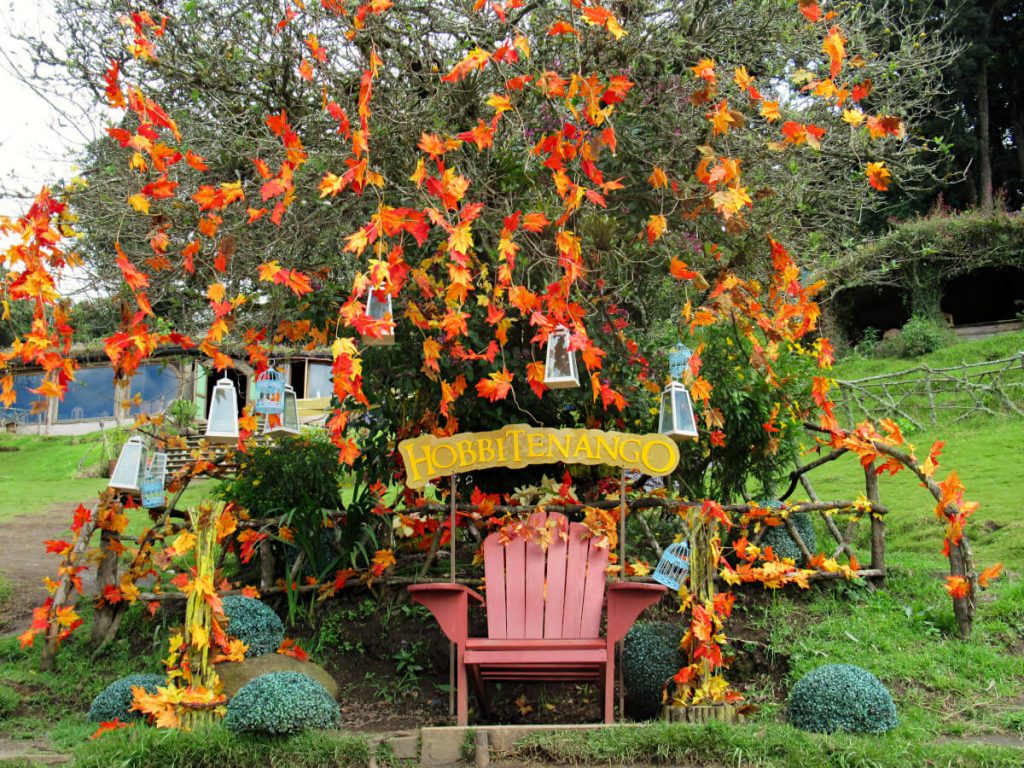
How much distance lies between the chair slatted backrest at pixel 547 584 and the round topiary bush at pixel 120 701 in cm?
142

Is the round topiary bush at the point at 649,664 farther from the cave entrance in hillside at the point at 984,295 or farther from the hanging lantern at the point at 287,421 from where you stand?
the cave entrance in hillside at the point at 984,295

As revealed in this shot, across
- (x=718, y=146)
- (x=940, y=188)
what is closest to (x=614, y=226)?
(x=718, y=146)

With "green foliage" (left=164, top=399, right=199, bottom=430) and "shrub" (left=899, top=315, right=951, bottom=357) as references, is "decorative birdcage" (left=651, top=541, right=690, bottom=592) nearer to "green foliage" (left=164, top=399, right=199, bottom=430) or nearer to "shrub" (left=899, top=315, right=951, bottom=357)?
"green foliage" (left=164, top=399, right=199, bottom=430)

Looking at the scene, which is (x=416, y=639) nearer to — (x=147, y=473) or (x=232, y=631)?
(x=232, y=631)

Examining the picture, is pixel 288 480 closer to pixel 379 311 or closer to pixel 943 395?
pixel 379 311

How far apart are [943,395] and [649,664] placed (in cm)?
857

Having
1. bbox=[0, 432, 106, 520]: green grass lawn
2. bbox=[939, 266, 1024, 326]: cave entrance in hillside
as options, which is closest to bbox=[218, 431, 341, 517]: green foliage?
bbox=[0, 432, 106, 520]: green grass lawn

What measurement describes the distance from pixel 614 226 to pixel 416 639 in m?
2.32

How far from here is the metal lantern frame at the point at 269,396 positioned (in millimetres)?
4160

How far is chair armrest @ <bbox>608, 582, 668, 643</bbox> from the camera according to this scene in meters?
3.55

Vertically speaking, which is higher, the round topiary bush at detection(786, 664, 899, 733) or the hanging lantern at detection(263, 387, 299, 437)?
the hanging lantern at detection(263, 387, 299, 437)

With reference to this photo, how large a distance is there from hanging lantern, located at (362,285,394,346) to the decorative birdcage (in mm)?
1591

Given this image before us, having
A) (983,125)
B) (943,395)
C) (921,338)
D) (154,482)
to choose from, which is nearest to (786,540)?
(154,482)

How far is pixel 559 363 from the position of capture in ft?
12.4
